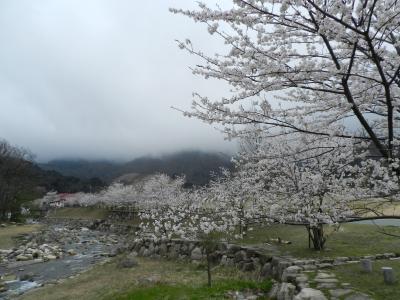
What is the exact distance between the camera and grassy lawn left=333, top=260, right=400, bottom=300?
6570 millimetres

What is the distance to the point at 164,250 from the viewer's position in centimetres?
1664

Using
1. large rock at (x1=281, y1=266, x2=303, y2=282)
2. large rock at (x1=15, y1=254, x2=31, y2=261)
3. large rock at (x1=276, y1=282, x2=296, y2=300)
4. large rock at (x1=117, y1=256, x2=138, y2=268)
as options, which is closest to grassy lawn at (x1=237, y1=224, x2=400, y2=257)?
large rock at (x1=281, y1=266, x2=303, y2=282)

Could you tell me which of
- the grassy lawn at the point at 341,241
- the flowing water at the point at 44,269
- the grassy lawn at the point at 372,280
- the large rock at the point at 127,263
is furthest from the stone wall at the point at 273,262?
the flowing water at the point at 44,269

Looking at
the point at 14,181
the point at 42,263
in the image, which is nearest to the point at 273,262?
the point at 42,263

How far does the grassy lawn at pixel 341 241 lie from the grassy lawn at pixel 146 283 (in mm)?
2032

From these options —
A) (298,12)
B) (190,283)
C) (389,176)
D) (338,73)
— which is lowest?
(190,283)

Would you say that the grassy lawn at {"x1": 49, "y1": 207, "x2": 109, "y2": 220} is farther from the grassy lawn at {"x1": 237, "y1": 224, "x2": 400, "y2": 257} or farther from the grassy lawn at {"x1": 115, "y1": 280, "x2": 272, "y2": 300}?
the grassy lawn at {"x1": 115, "y1": 280, "x2": 272, "y2": 300}

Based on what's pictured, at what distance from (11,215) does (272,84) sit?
51401 millimetres

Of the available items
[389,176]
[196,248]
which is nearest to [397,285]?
[389,176]

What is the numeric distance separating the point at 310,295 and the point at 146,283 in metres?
5.44

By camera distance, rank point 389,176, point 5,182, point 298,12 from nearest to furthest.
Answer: point 298,12, point 389,176, point 5,182

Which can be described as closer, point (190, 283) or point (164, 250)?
point (190, 283)

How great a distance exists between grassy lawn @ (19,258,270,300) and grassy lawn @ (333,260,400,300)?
194 cm

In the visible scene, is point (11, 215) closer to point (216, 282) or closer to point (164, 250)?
point (164, 250)
